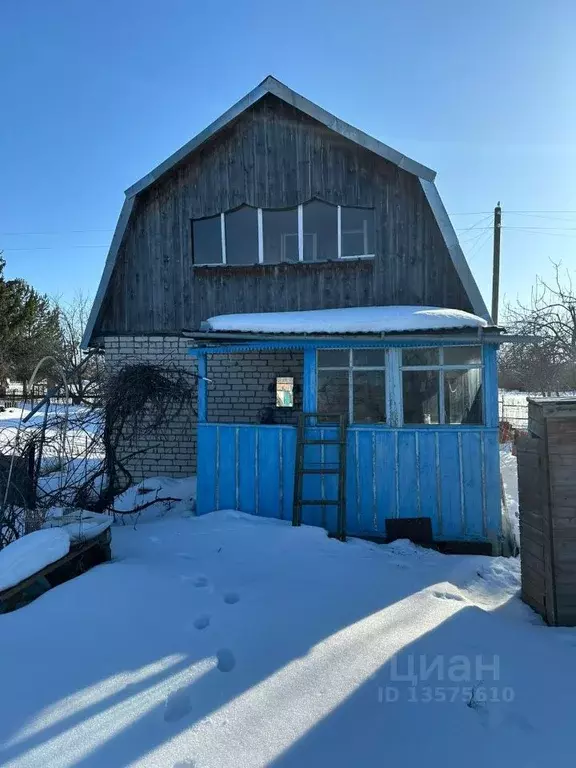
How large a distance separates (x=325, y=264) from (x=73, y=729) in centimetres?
699

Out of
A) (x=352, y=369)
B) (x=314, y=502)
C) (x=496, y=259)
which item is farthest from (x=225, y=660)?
(x=496, y=259)

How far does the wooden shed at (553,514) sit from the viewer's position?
360 centimetres

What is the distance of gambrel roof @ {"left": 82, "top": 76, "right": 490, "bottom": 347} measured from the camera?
7.34m

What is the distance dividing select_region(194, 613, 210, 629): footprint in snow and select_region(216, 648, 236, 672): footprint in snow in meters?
0.36

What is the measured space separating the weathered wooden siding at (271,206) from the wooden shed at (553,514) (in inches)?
161

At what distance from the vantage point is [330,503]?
5.72 metres

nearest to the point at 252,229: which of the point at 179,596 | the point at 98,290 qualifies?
the point at 98,290

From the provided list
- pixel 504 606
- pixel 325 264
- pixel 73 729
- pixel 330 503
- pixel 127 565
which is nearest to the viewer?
pixel 73 729

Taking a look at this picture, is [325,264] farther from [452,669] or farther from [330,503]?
[452,669]

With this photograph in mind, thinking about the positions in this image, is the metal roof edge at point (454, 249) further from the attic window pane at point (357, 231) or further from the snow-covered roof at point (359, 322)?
the snow-covered roof at point (359, 322)

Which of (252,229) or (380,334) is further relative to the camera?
(252,229)

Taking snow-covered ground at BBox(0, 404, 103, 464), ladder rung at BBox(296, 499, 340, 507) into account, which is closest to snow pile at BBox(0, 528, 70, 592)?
snow-covered ground at BBox(0, 404, 103, 464)

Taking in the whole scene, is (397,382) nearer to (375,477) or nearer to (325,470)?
(375,477)

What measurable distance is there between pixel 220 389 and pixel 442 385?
4.01 metres
